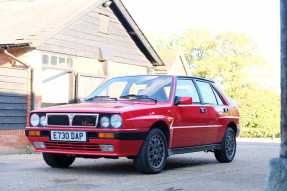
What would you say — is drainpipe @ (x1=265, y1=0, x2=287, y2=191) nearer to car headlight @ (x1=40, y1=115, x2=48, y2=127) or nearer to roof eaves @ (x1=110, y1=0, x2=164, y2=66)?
car headlight @ (x1=40, y1=115, x2=48, y2=127)

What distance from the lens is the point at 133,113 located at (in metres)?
8.41

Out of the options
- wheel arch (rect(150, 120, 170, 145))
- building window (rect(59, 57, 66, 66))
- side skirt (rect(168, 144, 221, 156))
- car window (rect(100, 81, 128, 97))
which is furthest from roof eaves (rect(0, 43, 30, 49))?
wheel arch (rect(150, 120, 170, 145))

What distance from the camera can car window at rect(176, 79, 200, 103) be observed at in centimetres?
988

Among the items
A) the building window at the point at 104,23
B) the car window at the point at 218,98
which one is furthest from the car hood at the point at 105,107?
the building window at the point at 104,23

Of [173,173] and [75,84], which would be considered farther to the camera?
[75,84]

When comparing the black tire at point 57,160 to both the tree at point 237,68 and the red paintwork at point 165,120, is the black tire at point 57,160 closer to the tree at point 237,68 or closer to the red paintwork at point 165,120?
the red paintwork at point 165,120

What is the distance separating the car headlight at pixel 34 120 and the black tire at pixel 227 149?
147 inches

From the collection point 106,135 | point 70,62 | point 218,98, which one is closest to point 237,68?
point 70,62

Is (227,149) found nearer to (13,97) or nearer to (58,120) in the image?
(58,120)

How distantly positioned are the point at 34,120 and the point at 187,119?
8.17ft

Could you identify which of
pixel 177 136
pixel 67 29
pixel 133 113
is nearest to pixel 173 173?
pixel 177 136

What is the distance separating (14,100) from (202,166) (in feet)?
22.3

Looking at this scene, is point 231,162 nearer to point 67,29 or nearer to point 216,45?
point 67,29

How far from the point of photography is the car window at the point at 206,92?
1067 centimetres
